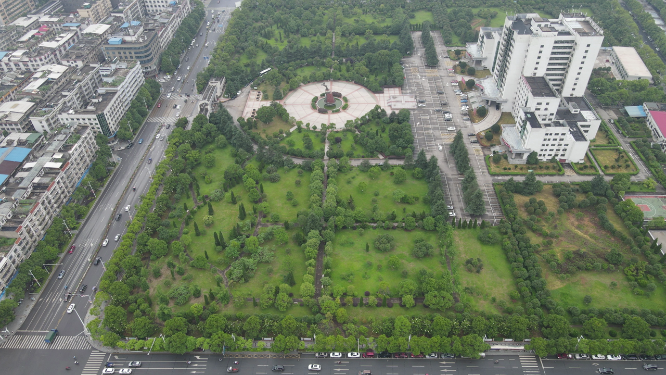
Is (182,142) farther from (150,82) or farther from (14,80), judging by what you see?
(14,80)

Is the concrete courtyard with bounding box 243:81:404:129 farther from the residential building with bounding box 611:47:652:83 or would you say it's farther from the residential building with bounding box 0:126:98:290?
the residential building with bounding box 611:47:652:83

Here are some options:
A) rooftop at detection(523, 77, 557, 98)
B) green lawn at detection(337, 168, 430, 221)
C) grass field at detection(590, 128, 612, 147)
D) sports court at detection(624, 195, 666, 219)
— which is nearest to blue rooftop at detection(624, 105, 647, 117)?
grass field at detection(590, 128, 612, 147)

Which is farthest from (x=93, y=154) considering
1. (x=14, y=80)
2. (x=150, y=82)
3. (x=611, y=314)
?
(x=611, y=314)

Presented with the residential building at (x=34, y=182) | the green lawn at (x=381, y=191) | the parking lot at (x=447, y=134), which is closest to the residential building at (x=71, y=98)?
the residential building at (x=34, y=182)

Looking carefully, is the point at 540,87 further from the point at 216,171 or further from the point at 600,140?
the point at 216,171

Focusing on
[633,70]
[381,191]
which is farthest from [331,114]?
[633,70]

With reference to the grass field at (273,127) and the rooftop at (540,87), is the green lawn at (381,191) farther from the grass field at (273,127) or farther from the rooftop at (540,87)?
the rooftop at (540,87)
